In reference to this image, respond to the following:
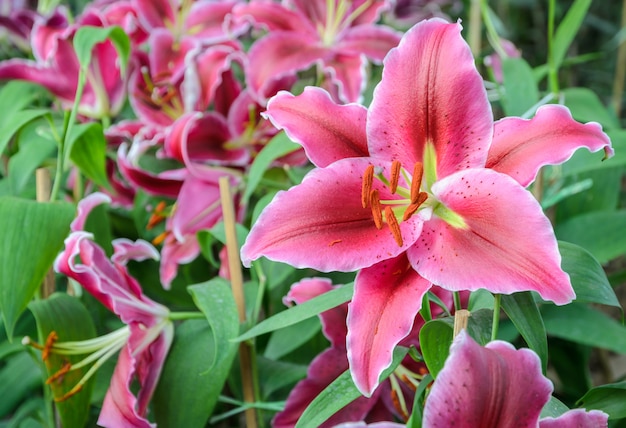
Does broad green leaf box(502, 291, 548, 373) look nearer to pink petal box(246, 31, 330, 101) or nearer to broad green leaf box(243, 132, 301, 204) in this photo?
broad green leaf box(243, 132, 301, 204)

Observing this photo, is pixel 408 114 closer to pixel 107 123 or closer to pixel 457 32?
pixel 457 32

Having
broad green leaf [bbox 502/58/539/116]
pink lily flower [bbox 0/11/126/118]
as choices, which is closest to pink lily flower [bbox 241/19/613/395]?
broad green leaf [bbox 502/58/539/116]

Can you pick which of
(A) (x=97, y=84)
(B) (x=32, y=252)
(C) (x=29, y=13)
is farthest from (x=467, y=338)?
(C) (x=29, y=13)

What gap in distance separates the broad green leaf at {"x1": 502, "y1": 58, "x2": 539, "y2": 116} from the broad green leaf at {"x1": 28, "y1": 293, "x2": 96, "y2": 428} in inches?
17.5

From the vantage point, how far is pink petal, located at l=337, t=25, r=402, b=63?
831 mm

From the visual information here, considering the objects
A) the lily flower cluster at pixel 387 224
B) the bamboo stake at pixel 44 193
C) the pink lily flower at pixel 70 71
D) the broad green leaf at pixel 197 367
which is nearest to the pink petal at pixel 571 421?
the lily flower cluster at pixel 387 224

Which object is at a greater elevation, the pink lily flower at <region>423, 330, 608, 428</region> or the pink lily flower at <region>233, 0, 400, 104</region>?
the pink lily flower at <region>423, 330, 608, 428</region>

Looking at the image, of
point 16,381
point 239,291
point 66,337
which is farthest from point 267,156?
point 16,381

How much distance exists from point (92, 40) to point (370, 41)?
0.30 meters

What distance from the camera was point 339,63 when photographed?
822 millimetres

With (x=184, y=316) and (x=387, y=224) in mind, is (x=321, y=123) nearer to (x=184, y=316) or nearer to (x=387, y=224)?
(x=387, y=224)

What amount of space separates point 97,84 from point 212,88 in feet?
0.49

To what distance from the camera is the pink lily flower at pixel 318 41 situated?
2.62 ft

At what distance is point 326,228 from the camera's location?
0.44 m
